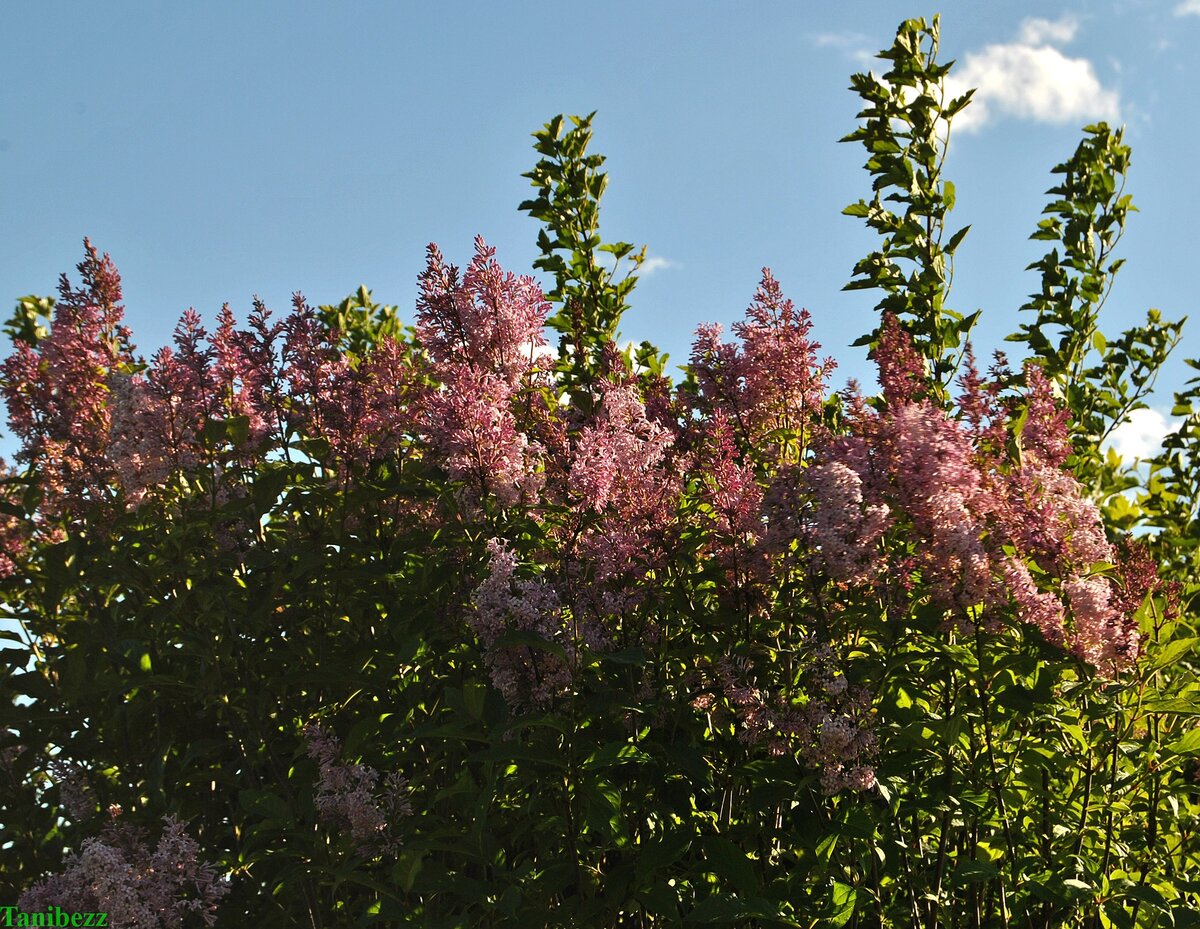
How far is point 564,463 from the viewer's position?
3.45 meters

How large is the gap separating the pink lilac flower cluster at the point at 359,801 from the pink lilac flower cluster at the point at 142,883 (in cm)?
46

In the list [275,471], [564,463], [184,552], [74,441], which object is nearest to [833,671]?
[564,463]

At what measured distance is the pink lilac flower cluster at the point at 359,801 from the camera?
349 centimetres

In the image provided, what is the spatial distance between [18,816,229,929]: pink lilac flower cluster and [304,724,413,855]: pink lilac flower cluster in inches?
18.0

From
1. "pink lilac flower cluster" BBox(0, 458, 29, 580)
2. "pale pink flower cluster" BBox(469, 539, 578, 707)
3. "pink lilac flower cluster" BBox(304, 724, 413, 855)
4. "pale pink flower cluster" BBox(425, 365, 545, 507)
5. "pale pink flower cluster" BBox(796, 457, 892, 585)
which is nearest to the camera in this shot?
"pale pink flower cluster" BBox(796, 457, 892, 585)

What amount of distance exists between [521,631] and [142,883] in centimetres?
170

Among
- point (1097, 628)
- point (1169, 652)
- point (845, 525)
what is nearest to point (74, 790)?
point (845, 525)

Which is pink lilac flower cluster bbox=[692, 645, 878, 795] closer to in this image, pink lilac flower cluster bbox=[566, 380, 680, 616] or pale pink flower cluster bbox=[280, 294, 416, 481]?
pink lilac flower cluster bbox=[566, 380, 680, 616]

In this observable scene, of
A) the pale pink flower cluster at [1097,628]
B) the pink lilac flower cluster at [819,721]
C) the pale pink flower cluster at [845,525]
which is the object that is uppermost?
the pale pink flower cluster at [845,525]

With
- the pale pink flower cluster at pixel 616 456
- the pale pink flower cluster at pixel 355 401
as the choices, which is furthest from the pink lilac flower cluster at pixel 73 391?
the pale pink flower cluster at pixel 616 456

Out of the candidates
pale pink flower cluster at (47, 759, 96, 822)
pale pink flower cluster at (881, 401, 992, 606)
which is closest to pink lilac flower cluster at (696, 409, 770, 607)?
pale pink flower cluster at (881, 401, 992, 606)

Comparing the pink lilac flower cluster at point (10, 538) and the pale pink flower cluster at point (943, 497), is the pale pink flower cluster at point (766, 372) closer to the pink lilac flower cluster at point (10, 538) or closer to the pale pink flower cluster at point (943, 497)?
the pale pink flower cluster at point (943, 497)

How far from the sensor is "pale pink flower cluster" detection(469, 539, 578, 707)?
2.97 meters

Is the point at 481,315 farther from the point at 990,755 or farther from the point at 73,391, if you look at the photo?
the point at 73,391
